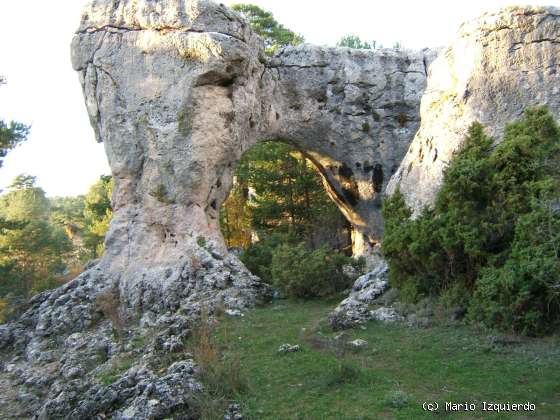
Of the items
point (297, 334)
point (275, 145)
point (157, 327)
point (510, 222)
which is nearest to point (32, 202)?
point (275, 145)

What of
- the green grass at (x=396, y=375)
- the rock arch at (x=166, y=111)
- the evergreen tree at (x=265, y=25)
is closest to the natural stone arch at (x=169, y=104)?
the rock arch at (x=166, y=111)

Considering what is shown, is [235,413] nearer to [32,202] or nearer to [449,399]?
[449,399]

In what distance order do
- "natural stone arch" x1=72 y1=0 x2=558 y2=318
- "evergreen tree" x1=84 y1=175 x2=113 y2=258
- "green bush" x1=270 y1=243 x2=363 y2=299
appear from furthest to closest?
"evergreen tree" x1=84 y1=175 x2=113 y2=258, "green bush" x1=270 y1=243 x2=363 y2=299, "natural stone arch" x1=72 y1=0 x2=558 y2=318

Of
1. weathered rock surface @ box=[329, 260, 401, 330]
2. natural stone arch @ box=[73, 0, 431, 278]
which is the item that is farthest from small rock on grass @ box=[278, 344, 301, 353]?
natural stone arch @ box=[73, 0, 431, 278]

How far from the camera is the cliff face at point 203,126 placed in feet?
42.3

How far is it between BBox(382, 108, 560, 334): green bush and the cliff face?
8.31 ft

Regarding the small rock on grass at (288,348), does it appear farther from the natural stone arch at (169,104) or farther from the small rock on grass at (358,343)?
the natural stone arch at (169,104)

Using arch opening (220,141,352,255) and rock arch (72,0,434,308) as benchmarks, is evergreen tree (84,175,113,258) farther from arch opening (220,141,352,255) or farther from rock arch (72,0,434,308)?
rock arch (72,0,434,308)

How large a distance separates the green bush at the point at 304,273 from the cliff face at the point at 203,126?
0.68m

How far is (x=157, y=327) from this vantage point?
40.7 feet

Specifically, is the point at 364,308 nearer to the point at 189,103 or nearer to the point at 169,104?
the point at 189,103

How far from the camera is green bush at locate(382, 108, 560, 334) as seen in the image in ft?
27.9

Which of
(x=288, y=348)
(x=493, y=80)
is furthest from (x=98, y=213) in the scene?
(x=288, y=348)

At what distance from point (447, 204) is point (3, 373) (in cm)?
1015
